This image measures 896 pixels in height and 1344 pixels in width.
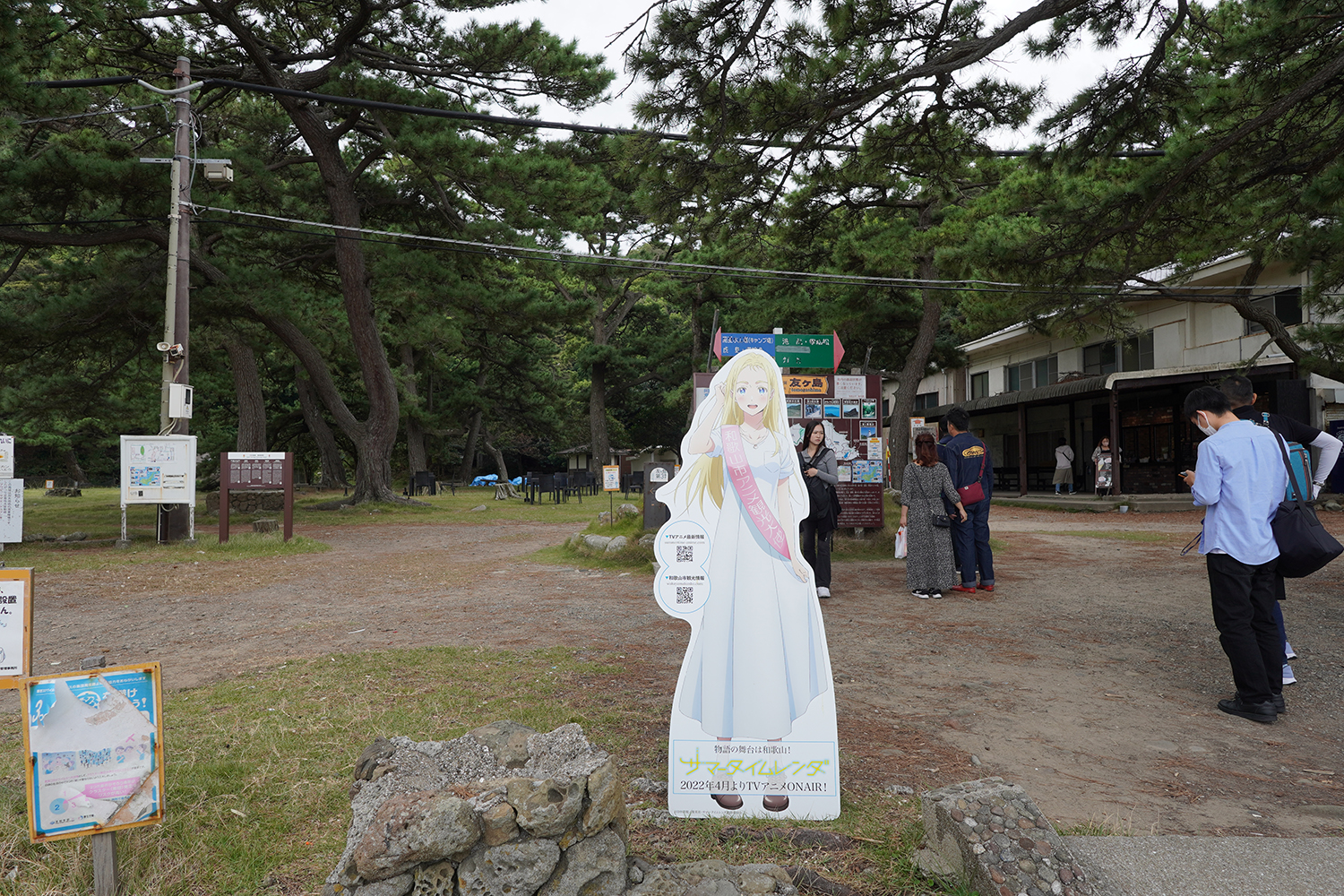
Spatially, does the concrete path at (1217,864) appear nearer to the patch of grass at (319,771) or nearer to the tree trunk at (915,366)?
the patch of grass at (319,771)

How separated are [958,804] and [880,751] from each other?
112 cm

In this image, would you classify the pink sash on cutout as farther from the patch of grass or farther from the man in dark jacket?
the man in dark jacket

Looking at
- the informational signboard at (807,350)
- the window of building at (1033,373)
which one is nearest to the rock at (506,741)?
the informational signboard at (807,350)

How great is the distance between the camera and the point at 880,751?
3.44 metres

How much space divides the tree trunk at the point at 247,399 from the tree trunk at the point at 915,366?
54.5 ft

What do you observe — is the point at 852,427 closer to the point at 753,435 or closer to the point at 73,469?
the point at 753,435

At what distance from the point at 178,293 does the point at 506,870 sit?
489 inches

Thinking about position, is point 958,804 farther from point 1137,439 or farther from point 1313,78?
point 1137,439

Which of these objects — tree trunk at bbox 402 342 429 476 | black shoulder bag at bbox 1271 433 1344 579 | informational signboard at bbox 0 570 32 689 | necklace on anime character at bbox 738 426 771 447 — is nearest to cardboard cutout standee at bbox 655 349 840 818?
necklace on anime character at bbox 738 426 771 447

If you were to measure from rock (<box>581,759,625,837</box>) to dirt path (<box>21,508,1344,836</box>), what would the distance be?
142 cm

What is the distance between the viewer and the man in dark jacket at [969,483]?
7469mm

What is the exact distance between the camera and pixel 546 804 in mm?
2070

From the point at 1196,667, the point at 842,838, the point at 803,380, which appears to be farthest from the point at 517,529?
the point at 842,838

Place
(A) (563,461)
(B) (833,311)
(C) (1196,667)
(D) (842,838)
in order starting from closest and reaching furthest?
(D) (842,838), (C) (1196,667), (B) (833,311), (A) (563,461)
